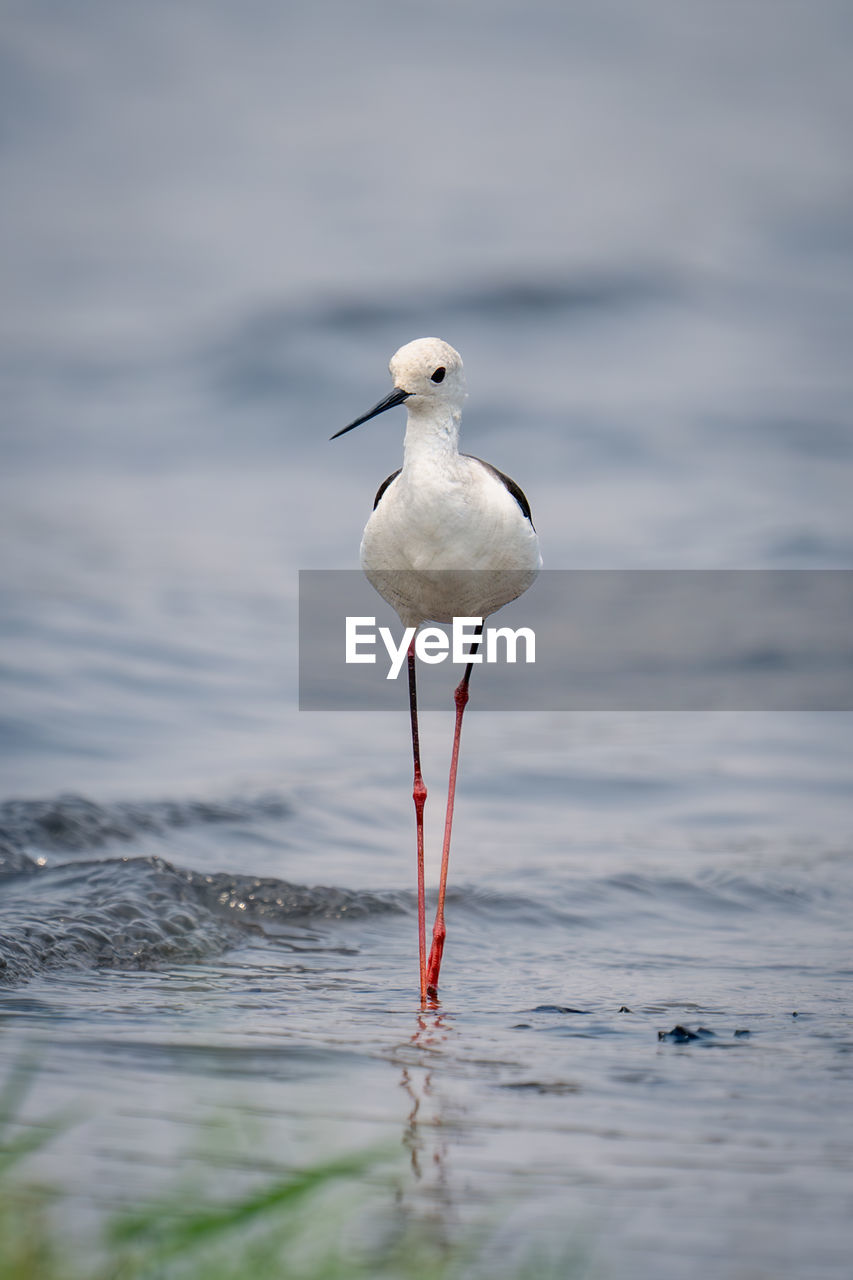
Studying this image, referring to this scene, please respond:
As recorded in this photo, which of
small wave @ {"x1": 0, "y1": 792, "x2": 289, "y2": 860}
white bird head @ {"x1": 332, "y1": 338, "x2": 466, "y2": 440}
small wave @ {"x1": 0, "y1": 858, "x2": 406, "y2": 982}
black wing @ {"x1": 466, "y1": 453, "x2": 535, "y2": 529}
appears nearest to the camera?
white bird head @ {"x1": 332, "y1": 338, "x2": 466, "y2": 440}

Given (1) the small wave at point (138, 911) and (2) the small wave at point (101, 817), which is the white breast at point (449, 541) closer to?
(1) the small wave at point (138, 911)

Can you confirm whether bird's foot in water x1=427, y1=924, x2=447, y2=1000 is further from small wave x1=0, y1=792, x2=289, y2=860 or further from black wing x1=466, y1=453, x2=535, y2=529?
small wave x1=0, y1=792, x2=289, y2=860

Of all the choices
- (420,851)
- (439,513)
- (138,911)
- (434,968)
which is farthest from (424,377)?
(138,911)

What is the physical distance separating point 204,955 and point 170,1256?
5.56 metres

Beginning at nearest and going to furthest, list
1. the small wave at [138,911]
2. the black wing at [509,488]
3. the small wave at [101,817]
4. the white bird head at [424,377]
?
the white bird head at [424,377]
the black wing at [509,488]
the small wave at [138,911]
the small wave at [101,817]

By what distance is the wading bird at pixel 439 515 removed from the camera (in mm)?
6098

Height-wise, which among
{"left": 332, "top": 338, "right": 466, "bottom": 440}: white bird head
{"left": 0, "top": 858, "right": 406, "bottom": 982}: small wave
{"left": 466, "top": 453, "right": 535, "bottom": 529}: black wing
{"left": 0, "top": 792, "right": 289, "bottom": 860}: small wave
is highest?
{"left": 332, "top": 338, "right": 466, "bottom": 440}: white bird head

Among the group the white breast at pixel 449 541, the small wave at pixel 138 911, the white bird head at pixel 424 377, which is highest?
the white bird head at pixel 424 377

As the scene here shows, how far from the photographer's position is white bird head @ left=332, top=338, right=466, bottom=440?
19.9 feet

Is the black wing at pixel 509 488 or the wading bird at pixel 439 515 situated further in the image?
the black wing at pixel 509 488

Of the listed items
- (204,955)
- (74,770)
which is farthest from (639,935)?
(74,770)

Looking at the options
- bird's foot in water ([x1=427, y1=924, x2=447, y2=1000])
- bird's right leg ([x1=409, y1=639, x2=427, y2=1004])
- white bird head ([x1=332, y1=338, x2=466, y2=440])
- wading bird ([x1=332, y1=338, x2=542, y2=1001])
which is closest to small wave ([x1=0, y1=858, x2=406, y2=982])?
bird's right leg ([x1=409, y1=639, x2=427, y2=1004])

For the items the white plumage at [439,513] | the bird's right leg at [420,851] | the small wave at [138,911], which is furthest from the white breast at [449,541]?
the small wave at [138,911]

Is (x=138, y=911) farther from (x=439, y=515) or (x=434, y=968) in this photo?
(x=439, y=515)
